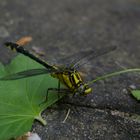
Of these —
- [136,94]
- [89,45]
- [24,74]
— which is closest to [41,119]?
[24,74]

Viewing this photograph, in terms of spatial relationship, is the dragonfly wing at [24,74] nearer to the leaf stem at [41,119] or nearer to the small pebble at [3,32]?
the leaf stem at [41,119]

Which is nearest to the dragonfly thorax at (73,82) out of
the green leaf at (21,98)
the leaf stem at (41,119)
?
the green leaf at (21,98)

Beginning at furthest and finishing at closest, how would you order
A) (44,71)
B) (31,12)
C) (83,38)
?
1. (31,12)
2. (83,38)
3. (44,71)

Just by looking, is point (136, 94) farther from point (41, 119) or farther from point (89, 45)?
point (89, 45)

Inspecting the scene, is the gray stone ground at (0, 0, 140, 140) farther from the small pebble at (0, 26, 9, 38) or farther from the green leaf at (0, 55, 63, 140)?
A: the green leaf at (0, 55, 63, 140)

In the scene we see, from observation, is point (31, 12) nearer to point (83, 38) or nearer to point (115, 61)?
point (83, 38)

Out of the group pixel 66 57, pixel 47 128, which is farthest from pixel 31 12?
pixel 47 128

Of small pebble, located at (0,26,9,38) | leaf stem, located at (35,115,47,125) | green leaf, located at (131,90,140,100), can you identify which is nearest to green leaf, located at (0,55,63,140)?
leaf stem, located at (35,115,47,125)
